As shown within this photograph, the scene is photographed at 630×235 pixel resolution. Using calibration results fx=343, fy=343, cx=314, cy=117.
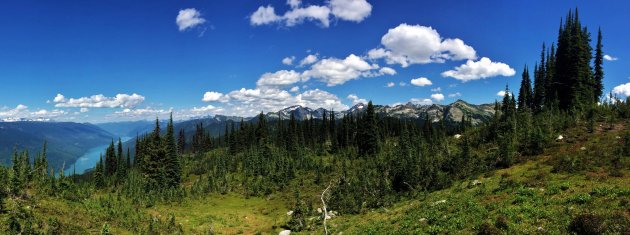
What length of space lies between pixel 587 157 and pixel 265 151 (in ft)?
279

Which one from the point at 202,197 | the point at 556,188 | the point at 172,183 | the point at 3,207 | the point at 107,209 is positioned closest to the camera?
the point at 556,188

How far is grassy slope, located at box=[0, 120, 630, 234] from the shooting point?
19341 mm

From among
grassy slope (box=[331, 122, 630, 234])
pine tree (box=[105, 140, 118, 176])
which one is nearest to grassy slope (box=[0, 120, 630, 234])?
grassy slope (box=[331, 122, 630, 234])

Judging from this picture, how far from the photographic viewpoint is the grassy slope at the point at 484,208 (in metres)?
19.3

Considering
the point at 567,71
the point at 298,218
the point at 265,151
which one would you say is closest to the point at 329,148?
the point at 265,151

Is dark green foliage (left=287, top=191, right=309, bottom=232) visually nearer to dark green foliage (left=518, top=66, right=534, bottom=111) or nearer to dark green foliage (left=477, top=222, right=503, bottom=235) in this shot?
dark green foliage (left=477, top=222, right=503, bottom=235)

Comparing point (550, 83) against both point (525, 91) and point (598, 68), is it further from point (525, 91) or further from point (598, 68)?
point (525, 91)

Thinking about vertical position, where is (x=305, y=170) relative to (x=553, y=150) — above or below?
below

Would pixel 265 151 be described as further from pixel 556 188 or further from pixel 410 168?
pixel 556 188

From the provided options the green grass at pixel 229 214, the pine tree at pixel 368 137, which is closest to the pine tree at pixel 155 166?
the green grass at pixel 229 214

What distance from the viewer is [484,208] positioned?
23.6 meters

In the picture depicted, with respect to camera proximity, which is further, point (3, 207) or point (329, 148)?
point (329, 148)

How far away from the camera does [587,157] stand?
31750 mm

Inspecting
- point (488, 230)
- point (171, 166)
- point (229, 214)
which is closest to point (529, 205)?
point (488, 230)
